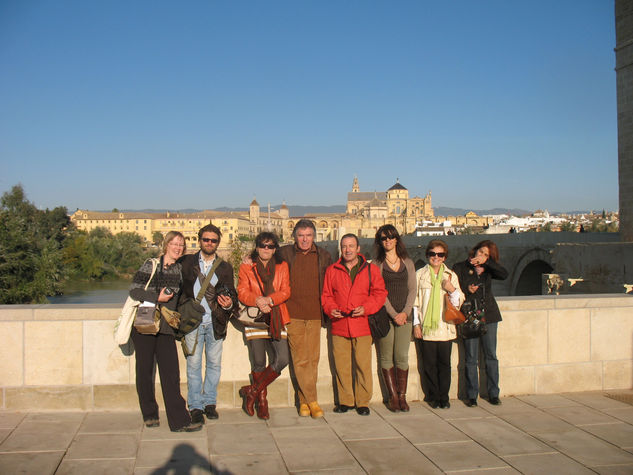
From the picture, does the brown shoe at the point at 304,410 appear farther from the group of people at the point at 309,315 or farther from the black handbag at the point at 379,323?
the black handbag at the point at 379,323

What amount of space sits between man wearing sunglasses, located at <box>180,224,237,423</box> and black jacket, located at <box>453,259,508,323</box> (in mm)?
1860

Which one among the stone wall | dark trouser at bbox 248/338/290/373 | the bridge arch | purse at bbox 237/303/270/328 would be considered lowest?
the bridge arch

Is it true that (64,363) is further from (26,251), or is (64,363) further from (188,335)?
(26,251)

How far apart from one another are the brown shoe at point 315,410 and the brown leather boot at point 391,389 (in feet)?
1.87

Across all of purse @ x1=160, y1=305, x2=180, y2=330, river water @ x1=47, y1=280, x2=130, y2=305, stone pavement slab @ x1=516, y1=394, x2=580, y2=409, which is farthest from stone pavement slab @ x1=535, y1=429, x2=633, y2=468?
river water @ x1=47, y1=280, x2=130, y2=305

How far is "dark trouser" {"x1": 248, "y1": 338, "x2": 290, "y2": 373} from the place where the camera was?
4199 mm

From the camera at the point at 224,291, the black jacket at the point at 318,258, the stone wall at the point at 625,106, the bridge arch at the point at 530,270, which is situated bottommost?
the bridge arch at the point at 530,270

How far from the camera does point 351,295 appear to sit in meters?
4.23

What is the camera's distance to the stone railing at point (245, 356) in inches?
165

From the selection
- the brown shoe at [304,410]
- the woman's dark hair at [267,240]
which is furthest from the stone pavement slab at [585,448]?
the woman's dark hair at [267,240]

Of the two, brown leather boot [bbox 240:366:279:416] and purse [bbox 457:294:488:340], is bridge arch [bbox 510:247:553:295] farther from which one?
brown leather boot [bbox 240:366:279:416]

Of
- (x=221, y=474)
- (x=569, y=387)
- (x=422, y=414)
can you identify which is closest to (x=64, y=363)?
(x=221, y=474)

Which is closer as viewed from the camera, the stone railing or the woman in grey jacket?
the stone railing

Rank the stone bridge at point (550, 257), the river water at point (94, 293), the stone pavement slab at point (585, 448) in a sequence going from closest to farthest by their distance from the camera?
1. the stone pavement slab at point (585, 448)
2. the stone bridge at point (550, 257)
3. the river water at point (94, 293)
